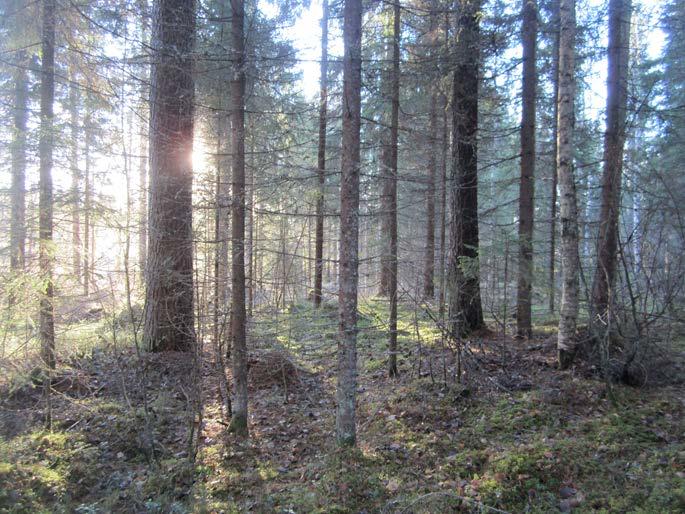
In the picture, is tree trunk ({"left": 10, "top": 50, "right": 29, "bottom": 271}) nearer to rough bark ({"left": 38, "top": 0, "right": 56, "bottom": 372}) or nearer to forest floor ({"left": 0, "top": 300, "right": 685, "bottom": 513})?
rough bark ({"left": 38, "top": 0, "right": 56, "bottom": 372})

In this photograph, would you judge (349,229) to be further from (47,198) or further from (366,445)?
(47,198)

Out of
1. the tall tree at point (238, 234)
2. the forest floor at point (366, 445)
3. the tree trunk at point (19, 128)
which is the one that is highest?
the tree trunk at point (19, 128)

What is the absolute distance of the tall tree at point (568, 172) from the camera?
6.08 m

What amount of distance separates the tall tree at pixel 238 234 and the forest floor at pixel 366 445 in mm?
502

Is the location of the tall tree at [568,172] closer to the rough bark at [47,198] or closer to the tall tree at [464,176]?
the tall tree at [464,176]

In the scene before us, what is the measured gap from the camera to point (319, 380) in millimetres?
8375

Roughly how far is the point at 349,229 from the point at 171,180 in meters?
3.19

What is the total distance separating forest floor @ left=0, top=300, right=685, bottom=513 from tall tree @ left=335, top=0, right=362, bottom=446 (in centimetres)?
64

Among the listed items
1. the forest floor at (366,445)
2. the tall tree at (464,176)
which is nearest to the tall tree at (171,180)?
the forest floor at (366,445)

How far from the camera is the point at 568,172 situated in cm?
610

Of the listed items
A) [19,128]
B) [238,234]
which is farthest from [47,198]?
[19,128]

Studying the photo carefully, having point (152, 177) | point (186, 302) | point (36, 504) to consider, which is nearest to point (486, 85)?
point (152, 177)

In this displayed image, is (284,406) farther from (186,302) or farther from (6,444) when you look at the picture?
(6,444)

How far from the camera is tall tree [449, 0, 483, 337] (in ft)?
21.4
